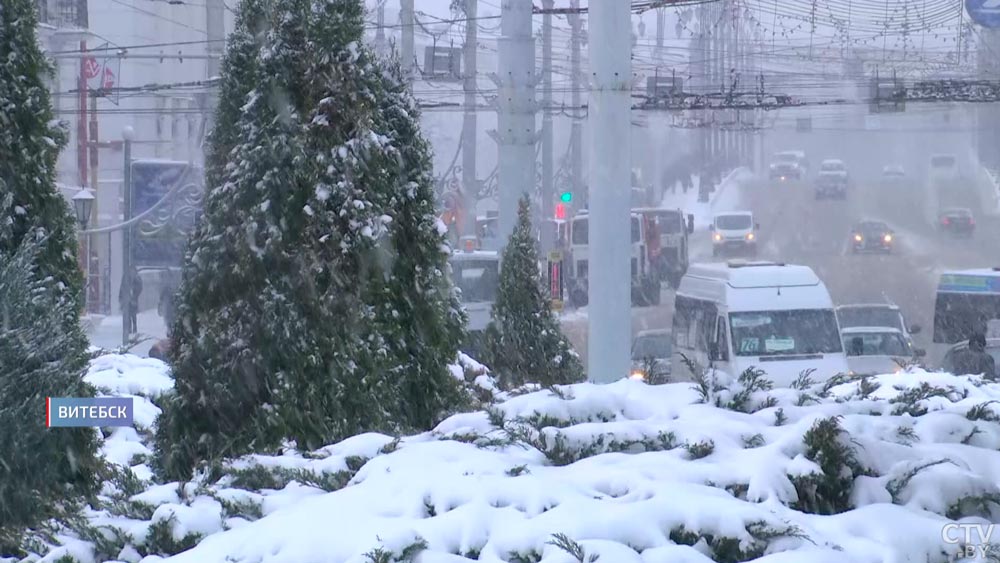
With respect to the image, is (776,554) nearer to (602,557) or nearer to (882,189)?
(602,557)

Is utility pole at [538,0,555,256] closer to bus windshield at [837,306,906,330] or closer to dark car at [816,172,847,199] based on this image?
bus windshield at [837,306,906,330]

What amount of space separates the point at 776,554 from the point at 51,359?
174 inches

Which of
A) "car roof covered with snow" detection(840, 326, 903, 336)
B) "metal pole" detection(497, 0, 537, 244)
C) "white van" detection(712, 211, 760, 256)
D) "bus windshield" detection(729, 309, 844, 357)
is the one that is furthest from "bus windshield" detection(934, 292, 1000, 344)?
"white van" detection(712, 211, 760, 256)

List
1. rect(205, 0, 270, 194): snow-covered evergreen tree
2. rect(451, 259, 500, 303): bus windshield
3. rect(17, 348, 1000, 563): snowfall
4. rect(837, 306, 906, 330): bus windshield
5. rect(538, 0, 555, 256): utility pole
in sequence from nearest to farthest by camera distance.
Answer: rect(17, 348, 1000, 563): snowfall
rect(205, 0, 270, 194): snow-covered evergreen tree
rect(837, 306, 906, 330): bus windshield
rect(451, 259, 500, 303): bus windshield
rect(538, 0, 555, 256): utility pole

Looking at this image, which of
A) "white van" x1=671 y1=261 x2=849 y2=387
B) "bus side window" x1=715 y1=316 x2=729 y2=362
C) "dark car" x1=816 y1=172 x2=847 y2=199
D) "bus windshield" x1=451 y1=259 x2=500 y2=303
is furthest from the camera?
"dark car" x1=816 y1=172 x2=847 y2=199

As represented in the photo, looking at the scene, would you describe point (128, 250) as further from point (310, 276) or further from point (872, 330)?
point (310, 276)

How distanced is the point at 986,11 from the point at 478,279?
16789 mm

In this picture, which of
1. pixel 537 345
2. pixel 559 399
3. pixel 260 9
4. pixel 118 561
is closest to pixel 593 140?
pixel 537 345

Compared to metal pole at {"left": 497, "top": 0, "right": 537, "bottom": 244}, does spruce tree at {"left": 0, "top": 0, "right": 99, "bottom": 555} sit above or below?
below

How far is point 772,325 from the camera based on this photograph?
20.4 metres

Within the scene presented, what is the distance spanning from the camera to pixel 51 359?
7.27 meters

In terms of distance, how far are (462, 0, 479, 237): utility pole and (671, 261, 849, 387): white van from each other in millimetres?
8694

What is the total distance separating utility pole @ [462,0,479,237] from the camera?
30.4m

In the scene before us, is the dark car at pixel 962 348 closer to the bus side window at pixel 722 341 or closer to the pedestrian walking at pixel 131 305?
the bus side window at pixel 722 341
